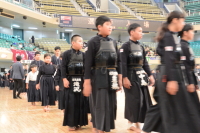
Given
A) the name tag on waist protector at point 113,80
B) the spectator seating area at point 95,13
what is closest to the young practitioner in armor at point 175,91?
the name tag on waist protector at point 113,80

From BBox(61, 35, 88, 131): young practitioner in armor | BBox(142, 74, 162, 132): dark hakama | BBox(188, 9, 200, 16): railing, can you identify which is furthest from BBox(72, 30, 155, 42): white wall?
BBox(142, 74, 162, 132): dark hakama

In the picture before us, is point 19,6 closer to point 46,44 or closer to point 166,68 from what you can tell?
point 46,44

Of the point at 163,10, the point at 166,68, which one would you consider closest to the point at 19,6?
the point at 166,68

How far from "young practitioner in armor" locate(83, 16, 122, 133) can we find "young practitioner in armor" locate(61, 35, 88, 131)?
0.83 m

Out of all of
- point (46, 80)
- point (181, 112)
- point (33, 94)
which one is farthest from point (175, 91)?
point (33, 94)

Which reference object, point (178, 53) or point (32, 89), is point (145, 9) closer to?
point (32, 89)

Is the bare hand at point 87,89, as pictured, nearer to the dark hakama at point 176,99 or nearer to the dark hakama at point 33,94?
the dark hakama at point 176,99

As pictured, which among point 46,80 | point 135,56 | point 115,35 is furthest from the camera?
point 115,35

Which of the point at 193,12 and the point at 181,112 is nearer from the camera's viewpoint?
the point at 181,112

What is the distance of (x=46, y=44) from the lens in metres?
19.7

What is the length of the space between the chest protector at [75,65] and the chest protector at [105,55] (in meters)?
0.96

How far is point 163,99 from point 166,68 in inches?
12.4

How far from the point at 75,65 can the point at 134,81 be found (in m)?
1.02

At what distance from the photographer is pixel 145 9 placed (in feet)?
85.8
